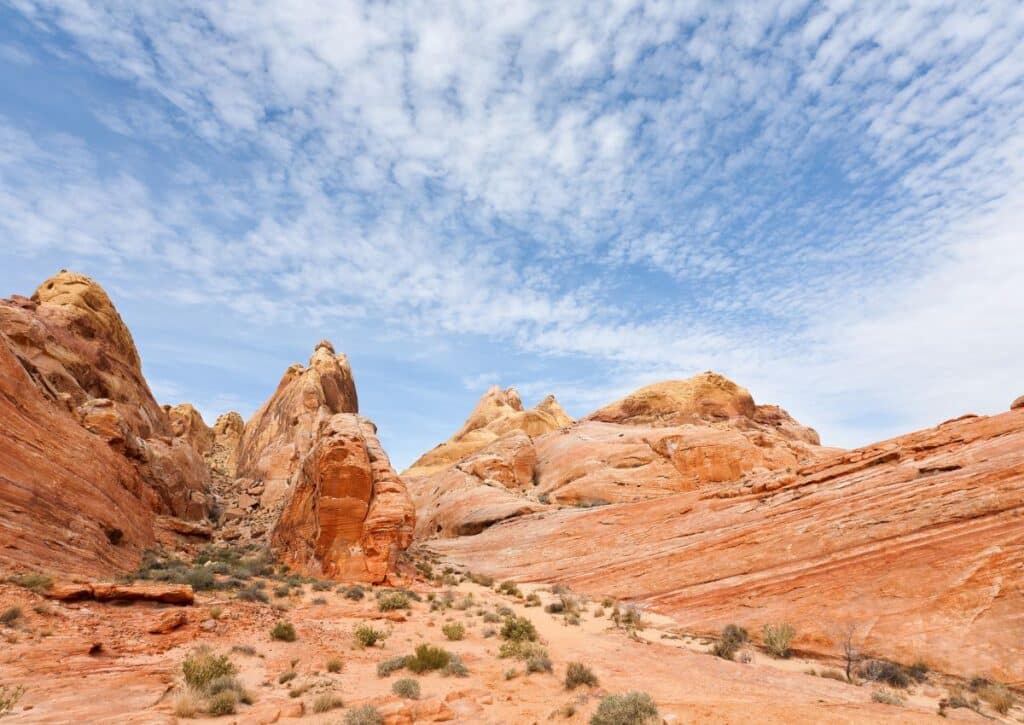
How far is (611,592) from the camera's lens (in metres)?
23.2

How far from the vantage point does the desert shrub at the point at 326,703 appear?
31.4 feet

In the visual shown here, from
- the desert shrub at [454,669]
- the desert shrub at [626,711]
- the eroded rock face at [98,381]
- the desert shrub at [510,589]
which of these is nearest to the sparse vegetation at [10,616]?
the desert shrub at [454,669]

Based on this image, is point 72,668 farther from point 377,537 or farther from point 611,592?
point 611,592

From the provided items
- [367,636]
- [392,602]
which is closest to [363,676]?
[367,636]

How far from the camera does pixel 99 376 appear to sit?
32.6m

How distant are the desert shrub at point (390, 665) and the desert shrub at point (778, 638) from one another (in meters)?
10.6

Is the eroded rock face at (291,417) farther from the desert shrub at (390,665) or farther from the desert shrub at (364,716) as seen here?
the desert shrub at (364,716)

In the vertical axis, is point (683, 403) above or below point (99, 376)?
above

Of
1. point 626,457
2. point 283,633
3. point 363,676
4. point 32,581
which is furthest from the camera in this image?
point 626,457

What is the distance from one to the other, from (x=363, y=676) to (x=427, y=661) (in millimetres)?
1461

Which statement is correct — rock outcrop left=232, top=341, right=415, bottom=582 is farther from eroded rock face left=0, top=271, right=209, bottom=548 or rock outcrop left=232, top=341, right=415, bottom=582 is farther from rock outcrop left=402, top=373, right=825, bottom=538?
rock outcrop left=402, top=373, right=825, bottom=538

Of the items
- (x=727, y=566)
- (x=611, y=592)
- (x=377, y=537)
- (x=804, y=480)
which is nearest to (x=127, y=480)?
(x=377, y=537)

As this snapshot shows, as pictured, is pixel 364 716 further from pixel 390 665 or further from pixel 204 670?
pixel 390 665

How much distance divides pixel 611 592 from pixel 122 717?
18.9 m
